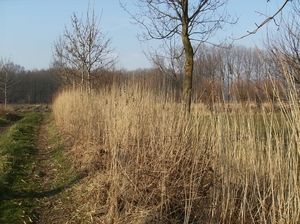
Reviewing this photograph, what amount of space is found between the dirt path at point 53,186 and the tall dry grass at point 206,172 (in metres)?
0.27

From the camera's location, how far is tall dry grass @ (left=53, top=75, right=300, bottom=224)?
2.32 metres

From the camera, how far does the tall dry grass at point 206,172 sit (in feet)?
7.61

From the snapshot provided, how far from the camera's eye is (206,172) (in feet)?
9.71

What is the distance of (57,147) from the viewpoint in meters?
6.65

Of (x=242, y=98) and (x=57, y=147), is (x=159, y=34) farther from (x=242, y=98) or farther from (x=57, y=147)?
(x=57, y=147)

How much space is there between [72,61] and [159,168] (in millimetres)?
7171

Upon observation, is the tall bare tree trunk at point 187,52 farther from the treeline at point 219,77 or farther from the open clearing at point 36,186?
the open clearing at point 36,186

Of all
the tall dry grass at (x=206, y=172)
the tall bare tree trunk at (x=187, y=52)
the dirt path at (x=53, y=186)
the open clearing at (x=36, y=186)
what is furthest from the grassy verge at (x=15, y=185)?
the tall bare tree trunk at (x=187, y=52)

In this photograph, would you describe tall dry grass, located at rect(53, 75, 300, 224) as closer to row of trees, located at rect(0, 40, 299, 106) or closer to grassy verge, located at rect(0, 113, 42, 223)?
row of trees, located at rect(0, 40, 299, 106)

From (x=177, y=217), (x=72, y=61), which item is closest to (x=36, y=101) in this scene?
(x=72, y=61)

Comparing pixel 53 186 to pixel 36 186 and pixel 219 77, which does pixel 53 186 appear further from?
pixel 219 77

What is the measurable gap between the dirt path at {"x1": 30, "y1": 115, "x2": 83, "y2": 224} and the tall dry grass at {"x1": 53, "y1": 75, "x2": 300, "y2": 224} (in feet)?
0.90

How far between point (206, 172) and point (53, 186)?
99.6 inches

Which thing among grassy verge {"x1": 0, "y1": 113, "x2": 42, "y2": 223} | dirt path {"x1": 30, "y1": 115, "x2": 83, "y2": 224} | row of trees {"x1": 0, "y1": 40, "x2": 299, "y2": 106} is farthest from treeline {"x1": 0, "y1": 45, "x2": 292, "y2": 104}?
grassy verge {"x1": 0, "y1": 113, "x2": 42, "y2": 223}
